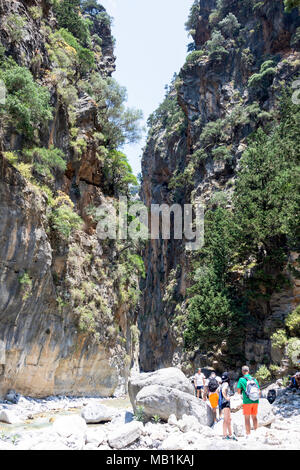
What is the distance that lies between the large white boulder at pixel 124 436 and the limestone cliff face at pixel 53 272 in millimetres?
7030

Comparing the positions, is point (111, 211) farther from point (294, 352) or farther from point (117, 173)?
point (294, 352)

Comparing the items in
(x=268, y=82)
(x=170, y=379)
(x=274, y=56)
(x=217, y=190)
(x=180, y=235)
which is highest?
(x=274, y=56)

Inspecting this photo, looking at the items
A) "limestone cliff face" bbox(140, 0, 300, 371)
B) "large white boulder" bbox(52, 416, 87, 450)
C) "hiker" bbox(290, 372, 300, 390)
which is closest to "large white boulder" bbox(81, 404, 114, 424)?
"large white boulder" bbox(52, 416, 87, 450)

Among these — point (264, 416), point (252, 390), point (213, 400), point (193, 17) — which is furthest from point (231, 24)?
point (252, 390)

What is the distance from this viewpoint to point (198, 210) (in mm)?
37156

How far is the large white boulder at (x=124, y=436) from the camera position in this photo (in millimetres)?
7277

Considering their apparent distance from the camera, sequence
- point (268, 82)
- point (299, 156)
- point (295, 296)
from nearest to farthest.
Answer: point (299, 156) → point (295, 296) → point (268, 82)

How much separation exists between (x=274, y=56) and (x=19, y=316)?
36.9 m

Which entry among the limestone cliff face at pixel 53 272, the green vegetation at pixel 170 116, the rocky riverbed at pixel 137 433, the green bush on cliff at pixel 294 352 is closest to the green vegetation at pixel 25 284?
the limestone cliff face at pixel 53 272

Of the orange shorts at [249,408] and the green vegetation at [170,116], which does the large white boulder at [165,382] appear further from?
the green vegetation at [170,116]

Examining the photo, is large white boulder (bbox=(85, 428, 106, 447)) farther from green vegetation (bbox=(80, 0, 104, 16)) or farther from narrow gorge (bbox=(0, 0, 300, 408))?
green vegetation (bbox=(80, 0, 104, 16))

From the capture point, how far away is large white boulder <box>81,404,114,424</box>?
11.0 metres
